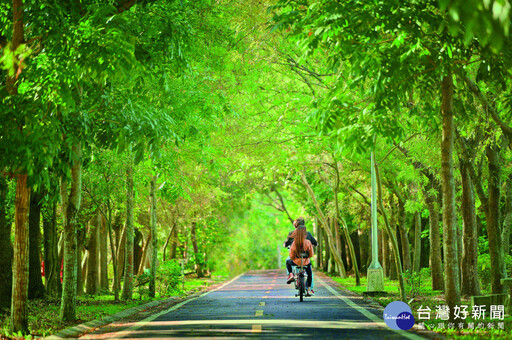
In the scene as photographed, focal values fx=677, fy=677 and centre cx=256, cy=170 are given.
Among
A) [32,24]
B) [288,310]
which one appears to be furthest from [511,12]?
[288,310]

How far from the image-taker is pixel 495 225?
16516 millimetres

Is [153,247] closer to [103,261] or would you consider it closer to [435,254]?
[435,254]

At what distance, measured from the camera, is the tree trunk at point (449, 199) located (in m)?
12.2

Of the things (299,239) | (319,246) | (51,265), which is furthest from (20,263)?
(319,246)

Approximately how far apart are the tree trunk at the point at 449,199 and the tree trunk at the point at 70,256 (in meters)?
6.83

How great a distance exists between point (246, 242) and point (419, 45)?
77.4 metres

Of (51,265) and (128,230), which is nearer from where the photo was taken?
(128,230)

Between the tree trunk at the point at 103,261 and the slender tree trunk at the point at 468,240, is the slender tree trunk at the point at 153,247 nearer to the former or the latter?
the tree trunk at the point at 103,261

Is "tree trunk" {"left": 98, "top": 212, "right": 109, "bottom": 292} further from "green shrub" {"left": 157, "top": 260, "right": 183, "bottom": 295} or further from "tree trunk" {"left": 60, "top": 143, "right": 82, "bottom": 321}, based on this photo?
"tree trunk" {"left": 60, "top": 143, "right": 82, "bottom": 321}

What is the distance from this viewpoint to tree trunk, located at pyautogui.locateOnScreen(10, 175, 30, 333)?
35.5ft

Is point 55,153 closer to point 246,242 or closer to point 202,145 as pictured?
point 202,145

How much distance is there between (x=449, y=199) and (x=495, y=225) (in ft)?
16.1

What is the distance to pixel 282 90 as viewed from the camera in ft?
73.9

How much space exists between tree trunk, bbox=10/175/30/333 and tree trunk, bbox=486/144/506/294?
10.8 m
